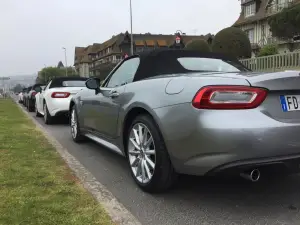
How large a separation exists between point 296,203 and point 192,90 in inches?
57.8

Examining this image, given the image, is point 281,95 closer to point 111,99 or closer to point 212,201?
point 212,201

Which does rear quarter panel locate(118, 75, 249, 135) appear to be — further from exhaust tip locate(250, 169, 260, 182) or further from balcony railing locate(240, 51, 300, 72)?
balcony railing locate(240, 51, 300, 72)

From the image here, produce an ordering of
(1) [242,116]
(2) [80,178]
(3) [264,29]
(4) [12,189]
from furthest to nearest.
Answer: (3) [264,29] < (2) [80,178] < (4) [12,189] < (1) [242,116]

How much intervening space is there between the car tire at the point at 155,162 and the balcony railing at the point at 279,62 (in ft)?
43.8

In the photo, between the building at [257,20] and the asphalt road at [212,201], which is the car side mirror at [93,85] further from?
the building at [257,20]

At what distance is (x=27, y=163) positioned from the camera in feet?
15.9

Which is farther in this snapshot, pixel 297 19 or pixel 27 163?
pixel 297 19

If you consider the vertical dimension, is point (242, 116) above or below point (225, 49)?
below

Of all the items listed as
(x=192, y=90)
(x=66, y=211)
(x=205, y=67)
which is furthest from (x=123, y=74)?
(x=66, y=211)

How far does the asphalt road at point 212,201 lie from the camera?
10.3 ft

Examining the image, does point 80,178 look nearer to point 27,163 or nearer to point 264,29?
point 27,163

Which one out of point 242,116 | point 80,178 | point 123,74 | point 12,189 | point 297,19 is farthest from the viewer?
point 297,19

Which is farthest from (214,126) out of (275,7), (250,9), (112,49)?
(112,49)

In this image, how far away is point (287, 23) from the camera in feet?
86.4
